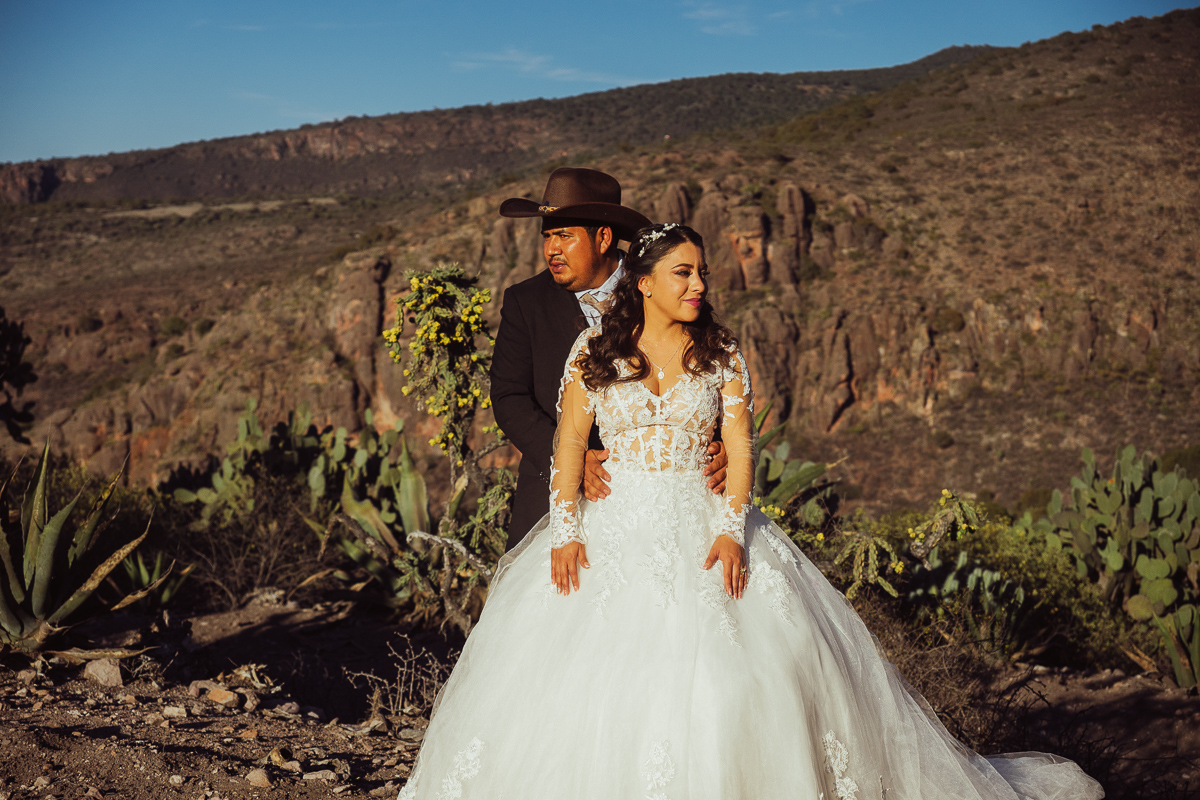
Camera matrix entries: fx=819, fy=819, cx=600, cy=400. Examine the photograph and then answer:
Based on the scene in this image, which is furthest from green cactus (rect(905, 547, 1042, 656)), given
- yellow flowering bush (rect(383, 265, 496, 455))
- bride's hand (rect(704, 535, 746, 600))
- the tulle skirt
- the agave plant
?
the agave plant

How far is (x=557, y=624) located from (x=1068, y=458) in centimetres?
Result: 2567

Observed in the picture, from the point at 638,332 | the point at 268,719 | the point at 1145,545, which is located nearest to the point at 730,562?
the point at 638,332

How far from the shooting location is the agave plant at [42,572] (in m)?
4.11

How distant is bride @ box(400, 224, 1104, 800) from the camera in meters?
2.11

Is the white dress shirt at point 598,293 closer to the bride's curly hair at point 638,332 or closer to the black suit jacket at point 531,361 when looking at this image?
the black suit jacket at point 531,361

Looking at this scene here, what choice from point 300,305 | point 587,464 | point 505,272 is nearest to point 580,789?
point 587,464

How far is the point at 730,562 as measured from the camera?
235 centimetres

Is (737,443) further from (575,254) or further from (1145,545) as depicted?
(1145,545)

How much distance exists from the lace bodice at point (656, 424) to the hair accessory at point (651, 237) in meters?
0.37

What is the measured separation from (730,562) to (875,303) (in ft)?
92.4

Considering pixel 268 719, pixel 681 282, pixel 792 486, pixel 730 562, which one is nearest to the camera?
pixel 730 562

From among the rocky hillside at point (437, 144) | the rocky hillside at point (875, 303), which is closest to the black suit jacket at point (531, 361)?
the rocky hillside at point (875, 303)

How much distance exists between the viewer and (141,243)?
154ft

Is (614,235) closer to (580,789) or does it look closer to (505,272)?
(580,789)
